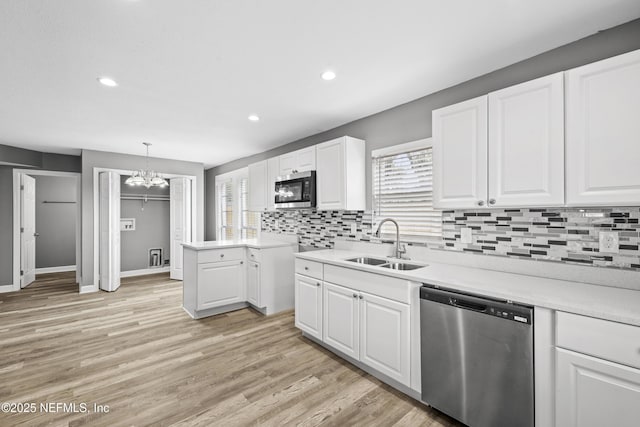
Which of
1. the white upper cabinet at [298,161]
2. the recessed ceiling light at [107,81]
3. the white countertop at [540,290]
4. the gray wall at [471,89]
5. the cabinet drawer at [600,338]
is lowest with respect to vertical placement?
the cabinet drawer at [600,338]

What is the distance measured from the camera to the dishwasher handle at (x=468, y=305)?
1.63 meters

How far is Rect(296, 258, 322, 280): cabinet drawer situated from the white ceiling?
1.61 m

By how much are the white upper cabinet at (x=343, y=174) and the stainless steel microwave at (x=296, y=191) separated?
Answer: 0.44 ft

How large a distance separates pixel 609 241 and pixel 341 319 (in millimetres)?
1902

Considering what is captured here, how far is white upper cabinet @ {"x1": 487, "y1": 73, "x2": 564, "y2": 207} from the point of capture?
165 cm

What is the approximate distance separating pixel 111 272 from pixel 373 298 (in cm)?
486

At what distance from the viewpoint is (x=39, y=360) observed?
2.63 m

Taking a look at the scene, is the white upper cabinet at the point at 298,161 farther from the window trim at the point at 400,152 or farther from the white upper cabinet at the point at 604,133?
the white upper cabinet at the point at 604,133

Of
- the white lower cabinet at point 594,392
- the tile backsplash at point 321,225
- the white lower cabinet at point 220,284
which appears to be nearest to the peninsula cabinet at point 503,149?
the white lower cabinet at point 594,392

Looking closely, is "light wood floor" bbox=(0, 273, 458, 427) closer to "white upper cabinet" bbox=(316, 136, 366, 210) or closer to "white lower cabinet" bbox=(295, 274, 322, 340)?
"white lower cabinet" bbox=(295, 274, 322, 340)

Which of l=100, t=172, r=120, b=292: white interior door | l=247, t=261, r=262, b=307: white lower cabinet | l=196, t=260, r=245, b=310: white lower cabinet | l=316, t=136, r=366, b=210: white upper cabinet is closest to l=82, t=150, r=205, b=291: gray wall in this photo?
l=100, t=172, r=120, b=292: white interior door

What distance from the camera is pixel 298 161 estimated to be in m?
3.65

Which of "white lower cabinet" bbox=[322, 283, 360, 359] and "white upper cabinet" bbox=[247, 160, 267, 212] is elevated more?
"white upper cabinet" bbox=[247, 160, 267, 212]

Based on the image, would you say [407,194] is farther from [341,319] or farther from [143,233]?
[143,233]
